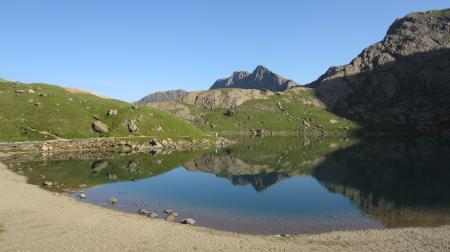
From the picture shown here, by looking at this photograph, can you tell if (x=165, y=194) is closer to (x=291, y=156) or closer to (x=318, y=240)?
(x=318, y=240)

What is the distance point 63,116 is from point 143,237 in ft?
356

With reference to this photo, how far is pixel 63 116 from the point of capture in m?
132

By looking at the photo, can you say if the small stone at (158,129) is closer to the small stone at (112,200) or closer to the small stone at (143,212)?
the small stone at (112,200)

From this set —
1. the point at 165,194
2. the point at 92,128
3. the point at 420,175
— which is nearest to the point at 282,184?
the point at 165,194

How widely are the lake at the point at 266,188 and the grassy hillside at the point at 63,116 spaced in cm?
2418

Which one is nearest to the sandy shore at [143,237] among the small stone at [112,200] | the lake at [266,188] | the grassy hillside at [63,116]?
the lake at [266,188]

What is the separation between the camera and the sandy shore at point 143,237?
32719 mm

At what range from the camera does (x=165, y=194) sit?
64.9 meters

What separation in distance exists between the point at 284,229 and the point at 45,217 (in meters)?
26.4

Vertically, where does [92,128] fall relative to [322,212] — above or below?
above

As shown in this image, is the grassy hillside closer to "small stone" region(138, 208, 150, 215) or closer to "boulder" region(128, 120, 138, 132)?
"boulder" region(128, 120, 138, 132)

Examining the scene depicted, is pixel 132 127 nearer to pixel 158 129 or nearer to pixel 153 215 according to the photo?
pixel 158 129

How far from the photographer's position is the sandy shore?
107 feet

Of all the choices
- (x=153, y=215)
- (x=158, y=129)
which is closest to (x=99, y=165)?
(x=153, y=215)
